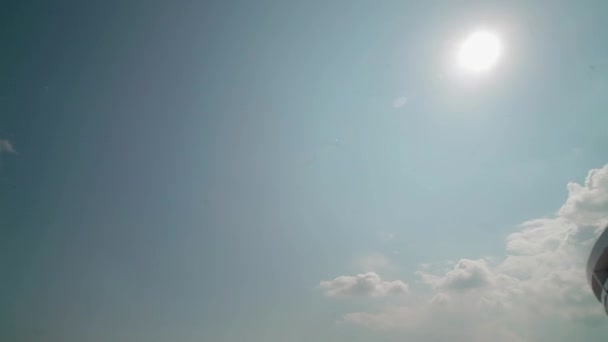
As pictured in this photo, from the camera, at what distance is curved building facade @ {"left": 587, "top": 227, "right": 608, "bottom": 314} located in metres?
22.5

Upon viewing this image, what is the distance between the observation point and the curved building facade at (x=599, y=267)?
22462mm

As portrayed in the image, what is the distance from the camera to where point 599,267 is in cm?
2448

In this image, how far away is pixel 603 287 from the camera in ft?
84.2

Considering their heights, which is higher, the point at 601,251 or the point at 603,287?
the point at 601,251

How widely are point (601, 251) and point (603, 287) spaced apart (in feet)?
21.0

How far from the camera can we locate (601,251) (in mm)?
22734

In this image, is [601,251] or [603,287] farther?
[603,287]
